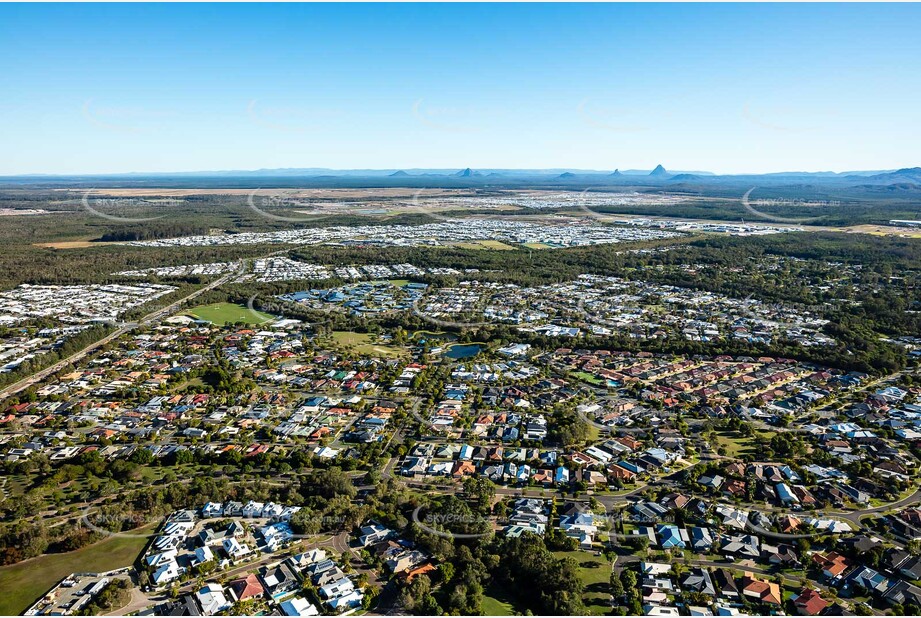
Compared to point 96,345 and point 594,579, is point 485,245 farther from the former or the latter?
point 594,579

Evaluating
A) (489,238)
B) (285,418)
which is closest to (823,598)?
(285,418)

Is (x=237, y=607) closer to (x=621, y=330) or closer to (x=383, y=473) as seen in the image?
(x=383, y=473)

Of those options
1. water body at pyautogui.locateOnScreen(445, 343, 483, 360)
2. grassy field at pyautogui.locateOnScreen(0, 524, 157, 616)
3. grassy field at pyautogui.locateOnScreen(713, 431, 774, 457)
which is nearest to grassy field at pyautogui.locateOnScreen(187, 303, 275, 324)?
water body at pyautogui.locateOnScreen(445, 343, 483, 360)

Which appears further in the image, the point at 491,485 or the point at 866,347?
the point at 866,347

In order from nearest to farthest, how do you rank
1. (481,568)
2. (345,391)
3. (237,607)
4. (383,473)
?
(237,607)
(481,568)
(383,473)
(345,391)

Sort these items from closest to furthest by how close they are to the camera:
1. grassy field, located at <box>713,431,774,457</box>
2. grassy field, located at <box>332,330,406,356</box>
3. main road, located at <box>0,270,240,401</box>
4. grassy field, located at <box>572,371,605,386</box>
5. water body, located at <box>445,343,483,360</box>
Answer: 1. grassy field, located at <box>713,431,774,457</box>
2. main road, located at <box>0,270,240,401</box>
3. grassy field, located at <box>572,371,605,386</box>
4. water body, located at <box>445,343,483,360</box>
5. grassy field, located at <box>332,330,406,356</box>

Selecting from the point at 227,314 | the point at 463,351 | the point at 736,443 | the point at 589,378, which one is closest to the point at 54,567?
the point at 463,351

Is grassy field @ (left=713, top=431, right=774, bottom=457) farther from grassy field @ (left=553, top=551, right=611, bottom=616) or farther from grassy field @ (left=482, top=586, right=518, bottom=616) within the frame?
grassy field @ (left=482, top=586, right=518, bottom=616)

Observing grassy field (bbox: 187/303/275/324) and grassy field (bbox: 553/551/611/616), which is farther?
grassy field (bbox: 187/303/275/324)
